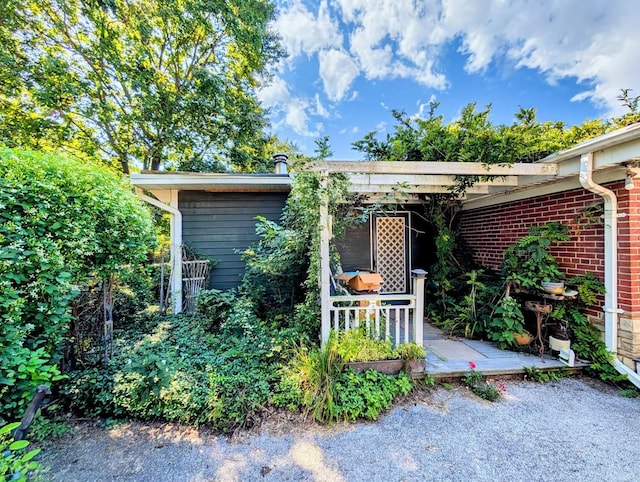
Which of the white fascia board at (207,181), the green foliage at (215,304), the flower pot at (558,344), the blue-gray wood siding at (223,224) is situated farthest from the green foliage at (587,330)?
the blue-gray wood siding at (223,224)

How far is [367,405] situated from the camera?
8.49 ft

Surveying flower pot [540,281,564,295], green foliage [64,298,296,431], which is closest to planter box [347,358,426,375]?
green foliage [64,298,296,431]

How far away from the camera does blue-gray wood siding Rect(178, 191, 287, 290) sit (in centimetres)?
496

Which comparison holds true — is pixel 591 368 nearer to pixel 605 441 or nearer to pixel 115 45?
pixel 605 441

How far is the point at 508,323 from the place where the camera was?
3.57 meters

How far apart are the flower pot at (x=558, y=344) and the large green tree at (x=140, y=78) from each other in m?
9.80

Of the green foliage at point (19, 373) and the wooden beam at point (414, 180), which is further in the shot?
the wooden beam at point (414, 180)

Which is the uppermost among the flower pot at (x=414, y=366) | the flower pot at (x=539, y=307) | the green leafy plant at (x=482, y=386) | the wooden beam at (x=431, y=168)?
the wooden beam at (x=431, y=168)

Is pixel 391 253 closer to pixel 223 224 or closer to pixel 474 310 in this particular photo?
pixel 474 310

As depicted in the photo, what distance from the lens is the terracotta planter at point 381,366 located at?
9.65 ft

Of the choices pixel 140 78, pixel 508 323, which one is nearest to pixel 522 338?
pixel 508 323

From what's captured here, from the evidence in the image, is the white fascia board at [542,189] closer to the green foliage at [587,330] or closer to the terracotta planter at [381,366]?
the green foliage at [587,330]

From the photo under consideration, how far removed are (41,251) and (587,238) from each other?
18.7 feet

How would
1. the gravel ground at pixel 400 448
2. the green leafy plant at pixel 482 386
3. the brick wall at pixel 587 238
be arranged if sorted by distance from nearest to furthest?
the gravel ground at pixel 400 448 < the green leafy plant at pixel 482 386 < the brick wall at pixel 587 238
